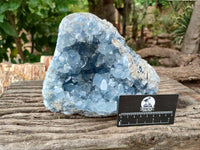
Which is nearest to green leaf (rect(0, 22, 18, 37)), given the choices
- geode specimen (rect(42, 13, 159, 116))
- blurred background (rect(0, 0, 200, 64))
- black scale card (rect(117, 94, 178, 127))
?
blurred background (rect(0, 0, 200, 64))

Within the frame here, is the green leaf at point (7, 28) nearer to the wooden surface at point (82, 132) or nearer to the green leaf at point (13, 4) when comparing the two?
the green leaf at point (13, 4)

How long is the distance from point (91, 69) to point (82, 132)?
0.41 m

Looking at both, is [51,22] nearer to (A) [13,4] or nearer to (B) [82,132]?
(A) [13,4]

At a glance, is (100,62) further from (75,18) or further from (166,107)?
(166,107)

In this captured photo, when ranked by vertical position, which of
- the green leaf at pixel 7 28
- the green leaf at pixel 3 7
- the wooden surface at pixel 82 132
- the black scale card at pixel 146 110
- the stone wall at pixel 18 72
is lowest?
the wooden surface at pixel 82 132

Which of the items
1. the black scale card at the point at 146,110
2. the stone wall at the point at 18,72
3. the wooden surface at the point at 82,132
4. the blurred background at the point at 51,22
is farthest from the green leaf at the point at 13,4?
the black scale card at the point at 146,110

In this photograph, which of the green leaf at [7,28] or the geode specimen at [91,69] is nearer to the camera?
the geode specimen at [91,69]

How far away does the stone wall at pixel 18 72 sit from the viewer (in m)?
1.70

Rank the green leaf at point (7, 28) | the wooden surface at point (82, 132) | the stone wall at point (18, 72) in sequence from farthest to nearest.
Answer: the green leaf at point (7, 28)
the stone wall at point (18, 72)
the wooden surface at point (82, 132)

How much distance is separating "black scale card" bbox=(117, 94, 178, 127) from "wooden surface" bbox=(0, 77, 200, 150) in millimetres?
35

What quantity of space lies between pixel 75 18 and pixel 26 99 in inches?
29.1

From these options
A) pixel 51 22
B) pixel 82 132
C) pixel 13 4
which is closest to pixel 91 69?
pixel 82 132

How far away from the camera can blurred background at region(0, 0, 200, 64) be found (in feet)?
6.63

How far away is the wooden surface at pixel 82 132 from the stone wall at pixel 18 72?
500mm
